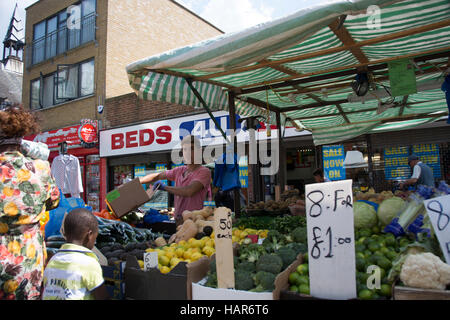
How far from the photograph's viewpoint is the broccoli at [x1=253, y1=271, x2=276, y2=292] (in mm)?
1810

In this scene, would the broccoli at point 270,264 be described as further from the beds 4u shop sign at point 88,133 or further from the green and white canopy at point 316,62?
the beds 4u shop sign at point 88,133

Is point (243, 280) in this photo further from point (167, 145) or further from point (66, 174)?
point (167, 145)

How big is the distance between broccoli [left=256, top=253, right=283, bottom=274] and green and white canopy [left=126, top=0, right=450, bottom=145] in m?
1.50

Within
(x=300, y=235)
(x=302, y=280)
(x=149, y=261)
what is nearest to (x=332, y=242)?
(x=302, y=280)

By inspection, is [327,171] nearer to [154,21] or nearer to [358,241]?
[358,241]

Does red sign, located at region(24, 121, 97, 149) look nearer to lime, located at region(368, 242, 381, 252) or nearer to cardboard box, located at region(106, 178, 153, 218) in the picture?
cardboard box, located at region(106, 178, 153, 218)

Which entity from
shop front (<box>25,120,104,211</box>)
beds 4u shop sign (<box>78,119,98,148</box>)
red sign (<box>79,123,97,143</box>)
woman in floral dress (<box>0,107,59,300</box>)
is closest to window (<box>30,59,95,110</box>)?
shop front (<box>25,120,104,211</box>)

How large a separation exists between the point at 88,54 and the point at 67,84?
71.7 inches

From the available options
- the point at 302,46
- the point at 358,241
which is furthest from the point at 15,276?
the point at 302,46

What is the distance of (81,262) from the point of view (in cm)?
181

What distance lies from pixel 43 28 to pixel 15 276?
18024 mm

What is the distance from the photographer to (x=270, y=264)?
2.00 metres

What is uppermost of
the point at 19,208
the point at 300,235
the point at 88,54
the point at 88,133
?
the point at 88,54

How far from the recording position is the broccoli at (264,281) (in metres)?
1.81
